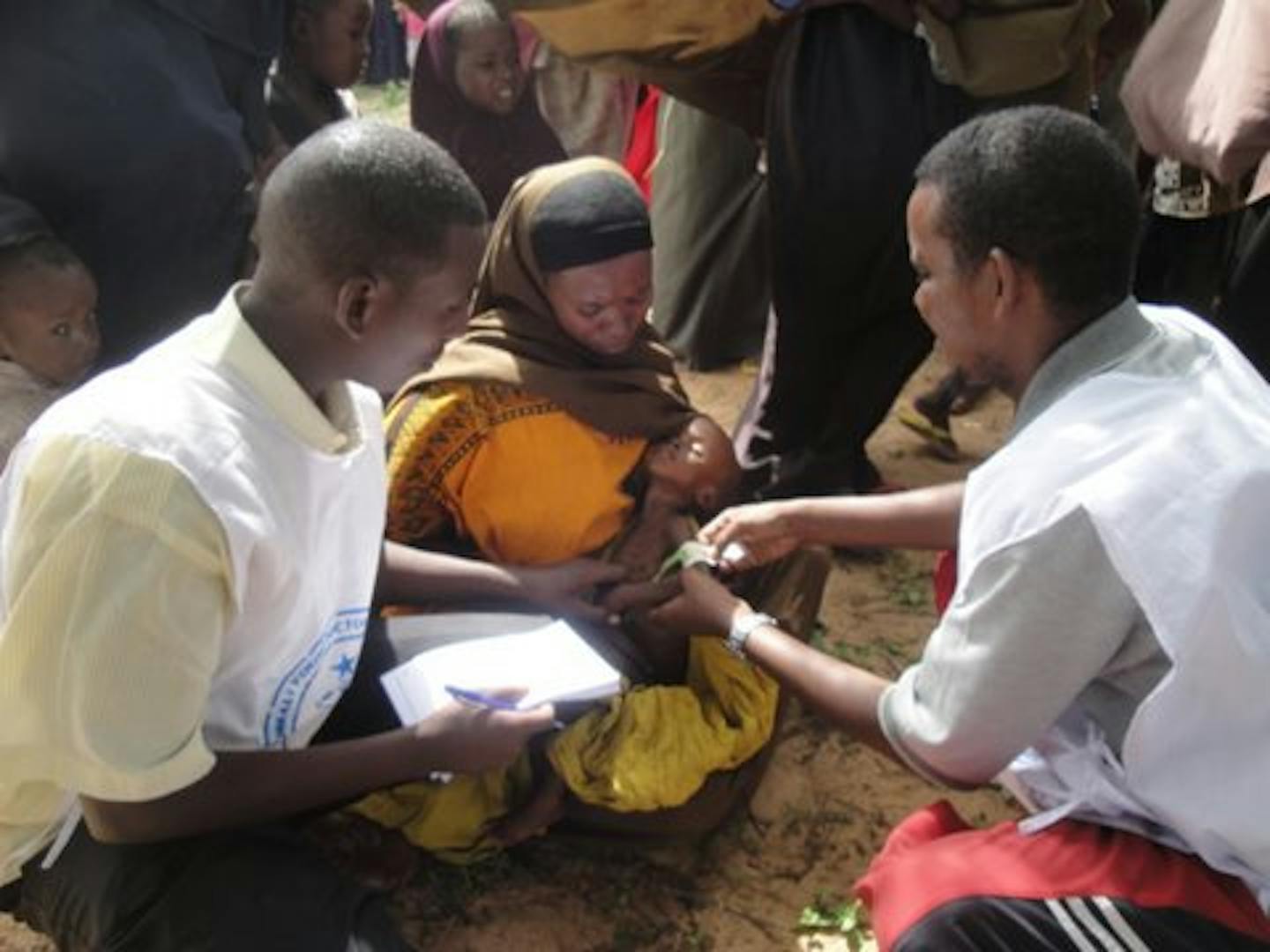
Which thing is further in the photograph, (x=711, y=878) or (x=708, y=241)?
(x=708, y=241)

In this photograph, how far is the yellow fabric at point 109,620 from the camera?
1374 millimetres

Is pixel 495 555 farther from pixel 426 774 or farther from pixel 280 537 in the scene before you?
pixel 280 537

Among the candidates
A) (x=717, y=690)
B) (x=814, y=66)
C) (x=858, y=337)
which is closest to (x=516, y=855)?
(x=717, y=690)

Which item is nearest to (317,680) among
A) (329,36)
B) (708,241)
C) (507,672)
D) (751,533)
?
(507,672)

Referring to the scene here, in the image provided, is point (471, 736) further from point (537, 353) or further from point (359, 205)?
point (537, 353)

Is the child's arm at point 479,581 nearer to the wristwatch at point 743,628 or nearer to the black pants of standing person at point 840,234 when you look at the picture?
the wristwatch at point 743,628

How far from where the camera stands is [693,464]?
2527mm

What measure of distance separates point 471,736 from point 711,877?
0.82 metres

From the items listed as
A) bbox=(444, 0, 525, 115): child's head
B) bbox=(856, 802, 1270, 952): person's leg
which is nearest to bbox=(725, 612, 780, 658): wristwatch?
bbox=(856, 802, 1270, 952): person's leg

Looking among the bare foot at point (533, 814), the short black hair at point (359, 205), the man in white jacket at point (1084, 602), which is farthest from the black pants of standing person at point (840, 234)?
the short black hair at point (359, 205)

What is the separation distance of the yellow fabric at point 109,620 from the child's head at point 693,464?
1208 millimetres

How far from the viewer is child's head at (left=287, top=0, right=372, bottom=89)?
3.79 meters

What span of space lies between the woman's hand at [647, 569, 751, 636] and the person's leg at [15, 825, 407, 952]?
0.74 meters

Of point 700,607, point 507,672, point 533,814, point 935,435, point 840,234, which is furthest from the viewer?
point 935,435
